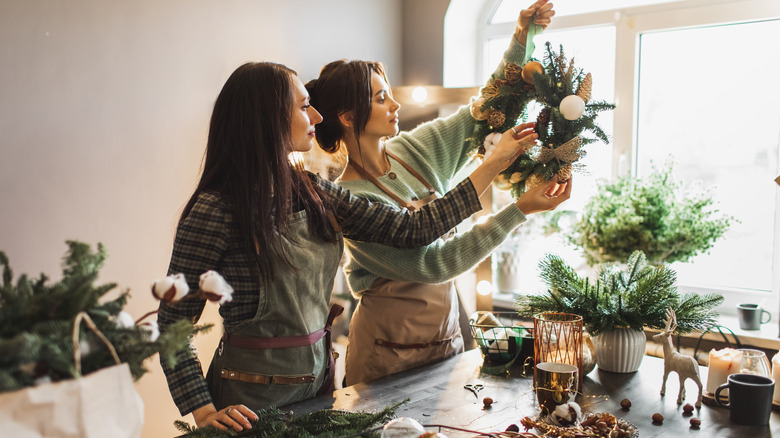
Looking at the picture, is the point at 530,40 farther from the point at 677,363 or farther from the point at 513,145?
the point at 677,363

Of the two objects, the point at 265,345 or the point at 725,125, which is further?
the point at 725,125

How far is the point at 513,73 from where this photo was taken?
5.18 ft

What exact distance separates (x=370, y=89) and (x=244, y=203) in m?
0.57

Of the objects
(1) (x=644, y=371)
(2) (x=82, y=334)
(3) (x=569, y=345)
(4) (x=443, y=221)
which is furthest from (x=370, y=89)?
(2) (x=82, y=334)

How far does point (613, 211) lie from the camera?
2631 millimetres

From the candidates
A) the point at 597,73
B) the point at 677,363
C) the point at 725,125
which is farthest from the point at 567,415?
the point at 597,73

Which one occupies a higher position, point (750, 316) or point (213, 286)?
point (213, 286)

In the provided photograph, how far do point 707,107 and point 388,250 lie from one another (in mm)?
1801

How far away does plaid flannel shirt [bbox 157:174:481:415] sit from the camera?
1286 mm

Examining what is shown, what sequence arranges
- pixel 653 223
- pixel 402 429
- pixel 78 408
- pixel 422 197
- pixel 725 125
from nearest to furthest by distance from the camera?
pixel 78 408, pixel 402 429, pixel 422 197, pixel 653 223, pixel 725 125

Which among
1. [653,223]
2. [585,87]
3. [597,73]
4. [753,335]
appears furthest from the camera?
[597,73]

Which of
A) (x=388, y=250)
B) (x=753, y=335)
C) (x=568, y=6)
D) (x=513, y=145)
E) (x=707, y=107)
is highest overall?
(x=568, y=6)

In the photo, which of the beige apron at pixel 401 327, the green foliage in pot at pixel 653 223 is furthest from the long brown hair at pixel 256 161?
the green foliage in pot at pixel 653 223

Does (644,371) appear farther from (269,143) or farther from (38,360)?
(38,360)
